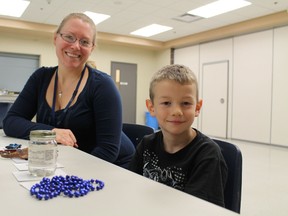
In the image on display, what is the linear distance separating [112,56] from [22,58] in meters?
2.67

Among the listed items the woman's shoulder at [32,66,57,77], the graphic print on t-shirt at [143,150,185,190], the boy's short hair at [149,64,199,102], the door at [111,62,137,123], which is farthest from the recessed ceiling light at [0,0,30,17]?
the graphic print on t-shirt at [143,150,185,190]

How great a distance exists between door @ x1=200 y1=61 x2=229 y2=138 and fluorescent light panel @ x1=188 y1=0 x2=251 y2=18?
1.61m

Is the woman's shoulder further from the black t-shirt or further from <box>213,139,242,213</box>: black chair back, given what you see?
<box>213,139,242,213</box>: black chair back

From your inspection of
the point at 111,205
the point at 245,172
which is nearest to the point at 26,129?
the point at 111,205

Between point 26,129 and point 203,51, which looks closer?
point 26,129

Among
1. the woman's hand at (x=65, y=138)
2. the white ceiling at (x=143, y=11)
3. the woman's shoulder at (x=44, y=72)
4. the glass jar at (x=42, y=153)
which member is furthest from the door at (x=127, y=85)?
the glass jar at (x=42, y=153)

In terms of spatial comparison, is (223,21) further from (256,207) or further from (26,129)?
(26,129)

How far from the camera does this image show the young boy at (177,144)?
35.2 inches

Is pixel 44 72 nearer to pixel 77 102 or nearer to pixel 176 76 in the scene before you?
pixel 77 102

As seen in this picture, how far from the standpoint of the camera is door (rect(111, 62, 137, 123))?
30.4 ft

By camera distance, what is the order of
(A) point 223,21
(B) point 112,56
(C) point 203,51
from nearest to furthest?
(A) point 223,21
(C) point 203,51
(B) point 112,56

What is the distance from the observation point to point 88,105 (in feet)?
4.38

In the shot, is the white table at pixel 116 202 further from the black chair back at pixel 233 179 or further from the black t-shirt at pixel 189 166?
the black chair back at pixel 233 179

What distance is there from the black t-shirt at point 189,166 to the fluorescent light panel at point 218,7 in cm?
490
